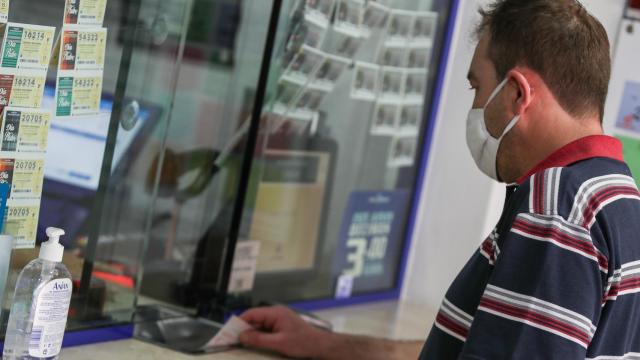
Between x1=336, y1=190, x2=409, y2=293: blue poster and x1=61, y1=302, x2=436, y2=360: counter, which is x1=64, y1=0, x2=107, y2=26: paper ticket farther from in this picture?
x1=336, y1=190, x2=409, y2=293: blue poster

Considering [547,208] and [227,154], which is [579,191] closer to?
[547,208]

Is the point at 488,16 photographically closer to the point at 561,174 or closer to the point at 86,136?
the point at 561,174

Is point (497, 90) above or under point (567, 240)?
above

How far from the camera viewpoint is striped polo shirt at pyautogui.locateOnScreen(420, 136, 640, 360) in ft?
4.22

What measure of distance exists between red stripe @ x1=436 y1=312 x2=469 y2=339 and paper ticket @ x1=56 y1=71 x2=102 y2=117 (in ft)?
2.49

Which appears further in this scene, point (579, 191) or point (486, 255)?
point (486, 255)

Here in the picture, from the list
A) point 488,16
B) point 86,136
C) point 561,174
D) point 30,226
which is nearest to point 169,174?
point 86,136

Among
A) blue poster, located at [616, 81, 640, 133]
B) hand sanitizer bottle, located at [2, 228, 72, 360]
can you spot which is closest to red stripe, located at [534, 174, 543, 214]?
hand sanitizer bottle, located at [2, 228, 72, 360]

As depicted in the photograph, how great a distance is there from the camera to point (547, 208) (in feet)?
4.34

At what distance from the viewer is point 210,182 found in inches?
96.2

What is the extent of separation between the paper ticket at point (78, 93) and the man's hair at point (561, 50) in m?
0.73

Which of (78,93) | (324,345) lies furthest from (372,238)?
(78,93)

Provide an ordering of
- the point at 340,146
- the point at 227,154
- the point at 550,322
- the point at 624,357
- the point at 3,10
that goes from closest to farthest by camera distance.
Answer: the point at 550,322
the point at 624,357
the point at 3,10
the point at 227,154
the point at 340,146

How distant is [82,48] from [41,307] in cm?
46
